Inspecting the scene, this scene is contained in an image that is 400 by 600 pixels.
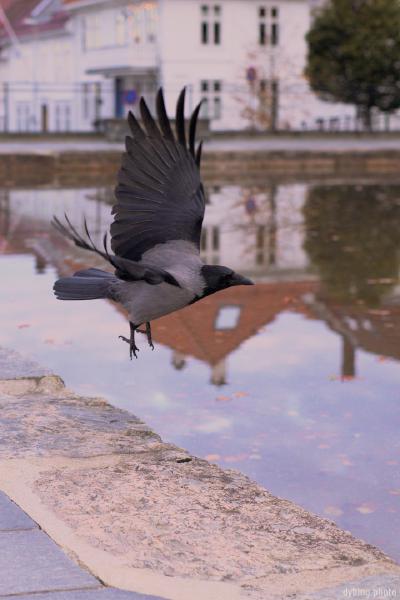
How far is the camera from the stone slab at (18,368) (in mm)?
6039

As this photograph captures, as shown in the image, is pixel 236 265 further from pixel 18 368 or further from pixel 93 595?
pixel 93 595

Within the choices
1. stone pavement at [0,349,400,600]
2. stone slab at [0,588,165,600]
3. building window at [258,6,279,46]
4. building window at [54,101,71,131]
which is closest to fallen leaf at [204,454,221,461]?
stone pavement at [0,349,400,600]

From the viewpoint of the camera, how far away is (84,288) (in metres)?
5.04

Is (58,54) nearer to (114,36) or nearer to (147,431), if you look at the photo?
(114,36)

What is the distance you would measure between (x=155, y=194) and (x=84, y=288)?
578mm

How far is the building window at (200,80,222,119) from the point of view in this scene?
4424cm

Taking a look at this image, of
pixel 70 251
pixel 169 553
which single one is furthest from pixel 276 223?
pixel 169 553

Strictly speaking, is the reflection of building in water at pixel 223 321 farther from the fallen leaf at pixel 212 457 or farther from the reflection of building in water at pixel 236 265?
the fallen leaf at pixel 212 457

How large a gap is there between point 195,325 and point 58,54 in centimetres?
4703

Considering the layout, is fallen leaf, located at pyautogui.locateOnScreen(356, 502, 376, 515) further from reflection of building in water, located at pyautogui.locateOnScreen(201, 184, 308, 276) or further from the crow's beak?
reflection of building in water, located at pyautogui.locateOnScreen(201, 184, 308, 276)

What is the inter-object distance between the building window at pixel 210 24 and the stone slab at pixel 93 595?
42348mm

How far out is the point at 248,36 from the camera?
147 feet

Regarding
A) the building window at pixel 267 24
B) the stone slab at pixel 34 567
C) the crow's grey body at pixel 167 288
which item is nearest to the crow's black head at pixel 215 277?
the crow's grey body at pixel 167 288

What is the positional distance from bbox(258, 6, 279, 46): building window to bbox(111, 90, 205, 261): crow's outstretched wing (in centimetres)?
4055
